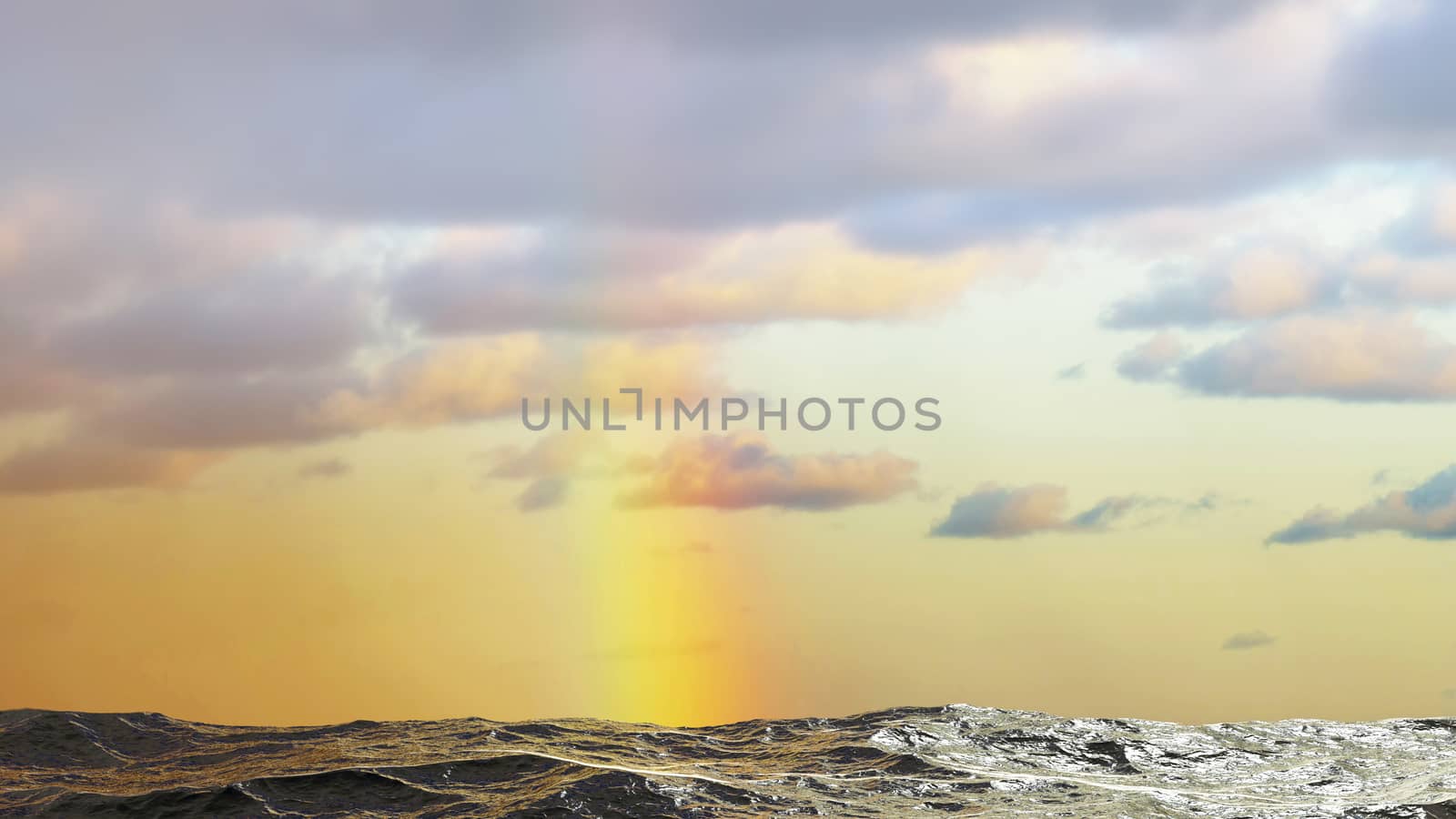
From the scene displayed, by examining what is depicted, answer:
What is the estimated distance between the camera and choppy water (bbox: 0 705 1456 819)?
76.5ft

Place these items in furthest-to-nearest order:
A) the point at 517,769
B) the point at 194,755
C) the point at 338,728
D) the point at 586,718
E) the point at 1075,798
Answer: the point at 586,718, the point at 338,728, the point at 194,755, the point at 517,769, the point at 1075,798

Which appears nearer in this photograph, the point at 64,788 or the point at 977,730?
the point at 64,788

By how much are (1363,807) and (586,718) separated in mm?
23028

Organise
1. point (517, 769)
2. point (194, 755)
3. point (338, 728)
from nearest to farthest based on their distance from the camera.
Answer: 1. point (517, 769)
2. point (194, 755)
3. point (338, 728)

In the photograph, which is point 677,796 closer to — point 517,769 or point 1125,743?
point 517,769

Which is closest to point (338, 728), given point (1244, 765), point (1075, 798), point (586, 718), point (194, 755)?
point (194, 755)

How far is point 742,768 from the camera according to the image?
28.5 metres

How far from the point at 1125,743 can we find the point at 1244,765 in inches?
133

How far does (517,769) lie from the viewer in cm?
2645

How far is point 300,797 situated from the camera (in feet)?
79.8

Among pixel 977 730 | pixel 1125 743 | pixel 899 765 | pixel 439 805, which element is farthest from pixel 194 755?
pixel 1125 743

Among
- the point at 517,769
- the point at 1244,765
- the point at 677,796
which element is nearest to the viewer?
the point at 677,796

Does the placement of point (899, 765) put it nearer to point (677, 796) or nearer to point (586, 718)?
point (677, 796)

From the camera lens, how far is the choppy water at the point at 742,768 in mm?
23312
